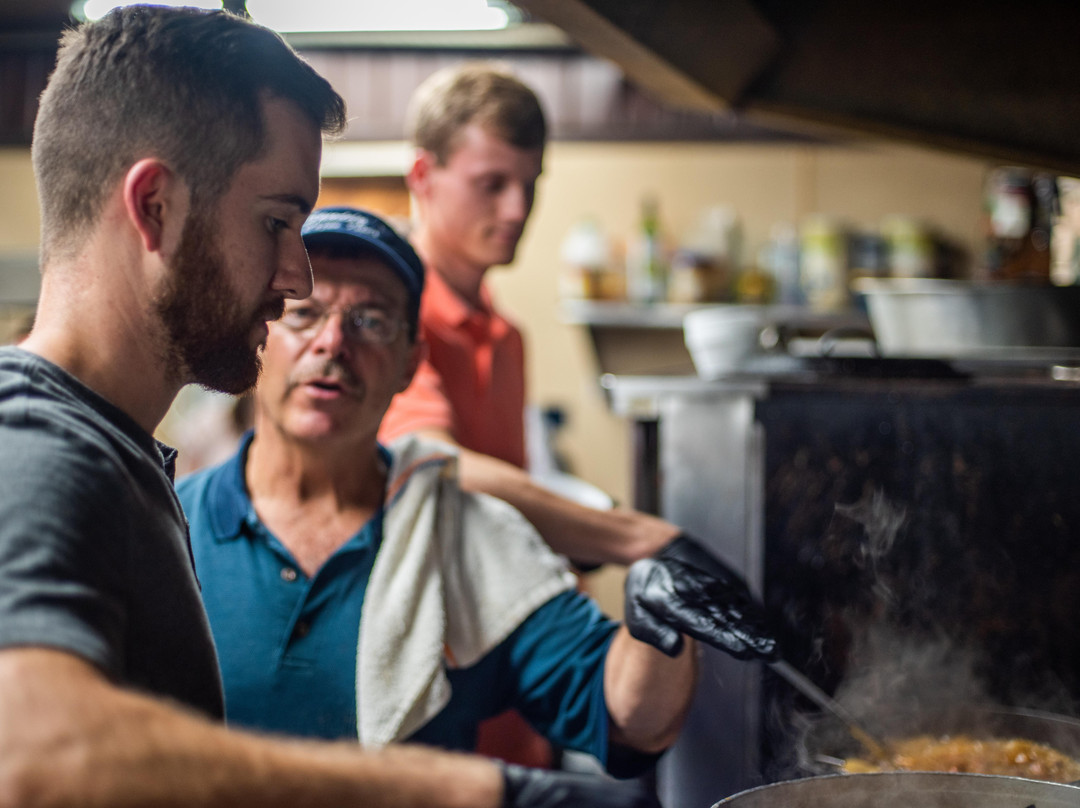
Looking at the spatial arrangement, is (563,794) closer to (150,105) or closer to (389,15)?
(150,105)

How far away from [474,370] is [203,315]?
1106 millimetres

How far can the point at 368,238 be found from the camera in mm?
1278

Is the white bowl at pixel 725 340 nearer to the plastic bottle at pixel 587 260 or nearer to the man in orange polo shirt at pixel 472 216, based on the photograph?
the man in orange polo shirt at pixel 472 216

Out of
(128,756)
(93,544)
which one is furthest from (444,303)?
(128,756)

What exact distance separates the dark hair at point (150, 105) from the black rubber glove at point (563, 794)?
0.47 meters

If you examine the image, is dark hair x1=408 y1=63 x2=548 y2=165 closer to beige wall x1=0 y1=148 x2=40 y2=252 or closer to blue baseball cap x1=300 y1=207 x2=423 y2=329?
blue baseball cap x1=300 y1=207 x2=423 y2=329

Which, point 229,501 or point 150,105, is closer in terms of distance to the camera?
point 150,105

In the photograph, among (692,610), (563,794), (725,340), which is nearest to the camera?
(563,794)

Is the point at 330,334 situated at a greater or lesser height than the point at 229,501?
greater

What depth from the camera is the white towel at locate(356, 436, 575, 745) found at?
1183 millimetres

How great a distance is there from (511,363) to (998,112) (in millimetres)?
967

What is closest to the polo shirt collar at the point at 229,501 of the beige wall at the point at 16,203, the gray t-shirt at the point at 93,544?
the gray t-shirt at the point at 93,544

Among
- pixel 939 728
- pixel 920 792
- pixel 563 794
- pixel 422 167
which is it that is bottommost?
pixel 939 728

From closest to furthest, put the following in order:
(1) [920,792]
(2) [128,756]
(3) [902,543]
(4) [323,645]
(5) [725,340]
Answer: (2) [128,756] < (1) [920,792] < (4) [323,645] < (3) [902,543] < (5) [725,340]
